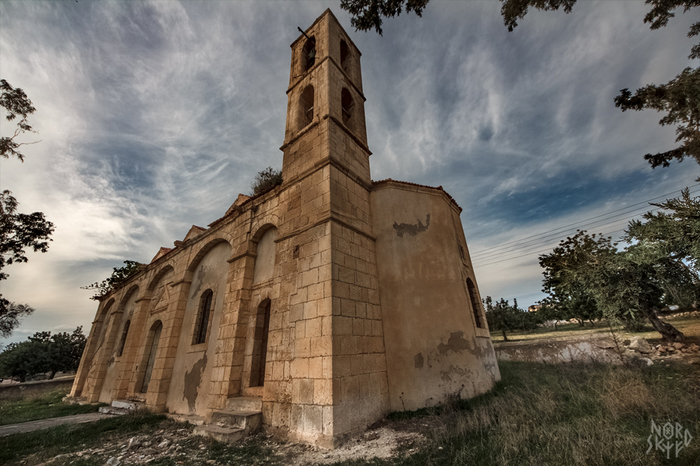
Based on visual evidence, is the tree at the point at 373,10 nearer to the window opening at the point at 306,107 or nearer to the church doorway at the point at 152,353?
the window opening at the point at 306,107

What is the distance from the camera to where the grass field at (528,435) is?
10.2 feet

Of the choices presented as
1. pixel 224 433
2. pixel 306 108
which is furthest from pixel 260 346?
pixel 306 108

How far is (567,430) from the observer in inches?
142

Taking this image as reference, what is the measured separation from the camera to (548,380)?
7516 mm

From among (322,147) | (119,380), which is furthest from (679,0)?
(119,380)

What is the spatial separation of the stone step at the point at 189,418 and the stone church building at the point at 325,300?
0.18 m

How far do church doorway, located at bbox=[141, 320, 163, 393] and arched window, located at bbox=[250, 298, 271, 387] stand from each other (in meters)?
6.84

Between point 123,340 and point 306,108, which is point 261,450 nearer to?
point 306,108

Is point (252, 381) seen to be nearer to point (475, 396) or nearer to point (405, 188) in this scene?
point (475, 396)

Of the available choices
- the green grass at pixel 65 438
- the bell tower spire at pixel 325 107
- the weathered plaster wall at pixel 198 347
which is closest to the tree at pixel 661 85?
the bell tower spire at pixel 325 107

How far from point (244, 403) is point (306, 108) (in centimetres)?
962

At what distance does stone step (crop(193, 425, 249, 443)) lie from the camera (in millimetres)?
5289

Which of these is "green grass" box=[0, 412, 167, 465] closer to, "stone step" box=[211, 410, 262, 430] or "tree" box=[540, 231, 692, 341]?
"stone step" box=[211, 410, 262, 430]

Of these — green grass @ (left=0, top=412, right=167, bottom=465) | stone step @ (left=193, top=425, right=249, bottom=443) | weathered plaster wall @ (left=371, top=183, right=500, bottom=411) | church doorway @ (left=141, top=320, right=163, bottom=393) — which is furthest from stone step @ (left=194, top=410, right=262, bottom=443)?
church doorway @ (left=141, top=320, right=163, bottom=393)
